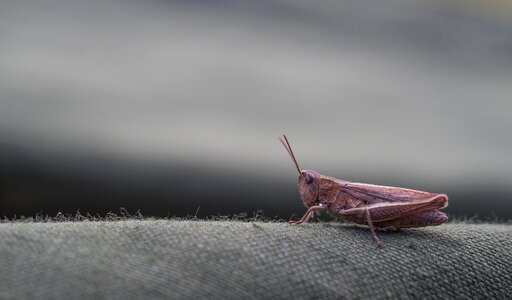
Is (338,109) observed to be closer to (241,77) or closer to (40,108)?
(241,77)

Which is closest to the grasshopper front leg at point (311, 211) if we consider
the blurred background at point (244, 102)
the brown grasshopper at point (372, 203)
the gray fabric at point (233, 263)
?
the brown grasshopper at point (372, 203)

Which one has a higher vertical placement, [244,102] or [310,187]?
A: [244,102]

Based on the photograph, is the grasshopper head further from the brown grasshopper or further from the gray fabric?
the gray fabric

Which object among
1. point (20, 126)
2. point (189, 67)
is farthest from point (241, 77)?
point (20, 126)

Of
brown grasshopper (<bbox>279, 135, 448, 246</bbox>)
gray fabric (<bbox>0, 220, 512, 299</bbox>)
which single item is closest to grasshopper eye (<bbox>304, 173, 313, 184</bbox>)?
brown grasshopper (<bbox>279, 135, 448, 246</bbox>)

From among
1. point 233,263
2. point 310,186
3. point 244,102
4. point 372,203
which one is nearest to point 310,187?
point 310,186

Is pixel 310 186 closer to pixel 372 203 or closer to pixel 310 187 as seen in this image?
pixel 310 187

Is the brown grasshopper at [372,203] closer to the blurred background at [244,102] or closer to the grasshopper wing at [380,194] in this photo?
the grasshopper wing at [380,194]
